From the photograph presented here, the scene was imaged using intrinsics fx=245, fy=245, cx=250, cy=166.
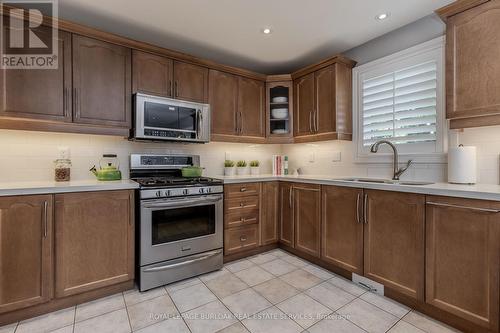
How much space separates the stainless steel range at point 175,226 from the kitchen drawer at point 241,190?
0.41 feet

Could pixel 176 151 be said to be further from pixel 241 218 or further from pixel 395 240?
pixel 395 240

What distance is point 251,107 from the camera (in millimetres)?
3225

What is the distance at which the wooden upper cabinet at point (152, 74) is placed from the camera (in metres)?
2.42

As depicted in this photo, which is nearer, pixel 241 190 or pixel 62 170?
pixel 62 170

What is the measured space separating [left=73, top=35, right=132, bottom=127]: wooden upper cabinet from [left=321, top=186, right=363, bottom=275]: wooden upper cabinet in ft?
6.97

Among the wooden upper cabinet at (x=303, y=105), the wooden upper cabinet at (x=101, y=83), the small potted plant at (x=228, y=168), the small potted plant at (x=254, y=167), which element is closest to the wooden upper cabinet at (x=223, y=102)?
the small potted plant at (x=228, y=168)

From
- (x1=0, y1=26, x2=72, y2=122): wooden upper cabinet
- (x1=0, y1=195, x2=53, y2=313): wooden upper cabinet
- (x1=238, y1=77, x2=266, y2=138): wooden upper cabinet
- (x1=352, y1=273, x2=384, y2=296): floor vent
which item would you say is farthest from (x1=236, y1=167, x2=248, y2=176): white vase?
(x1=0, y1=195, x2=53, y2=313): wooden upper cabinet

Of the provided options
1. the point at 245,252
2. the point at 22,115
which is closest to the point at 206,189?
the point at 245,252

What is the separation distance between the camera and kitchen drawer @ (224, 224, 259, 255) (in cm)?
266

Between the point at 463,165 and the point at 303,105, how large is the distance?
1.74m

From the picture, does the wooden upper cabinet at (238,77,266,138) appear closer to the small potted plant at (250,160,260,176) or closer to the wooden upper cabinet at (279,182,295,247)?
the small potted plant at (250,160,260,176)


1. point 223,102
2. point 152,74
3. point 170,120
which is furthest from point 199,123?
point 152,74

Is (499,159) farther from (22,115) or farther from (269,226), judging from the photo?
(22,115)

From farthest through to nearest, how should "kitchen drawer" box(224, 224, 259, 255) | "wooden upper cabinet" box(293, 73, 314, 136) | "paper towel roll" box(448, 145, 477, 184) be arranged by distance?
"wooden upper cabinet" box(293, 73, 314, 136), "kitchen drawer" box(224, 224, 259, 255), "paper towel roll" box(448, 145, 477, 184)
